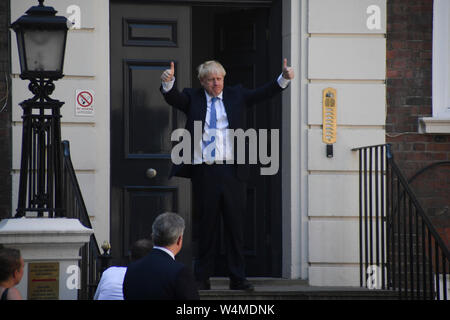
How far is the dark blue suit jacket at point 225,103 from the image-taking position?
286 inches

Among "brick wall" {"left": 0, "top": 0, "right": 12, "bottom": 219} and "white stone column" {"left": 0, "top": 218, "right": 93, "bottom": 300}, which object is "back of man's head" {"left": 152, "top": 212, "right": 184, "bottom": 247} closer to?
"white stone column" {"left": 0, "top": 218, "right": 93, "bottom": 300}

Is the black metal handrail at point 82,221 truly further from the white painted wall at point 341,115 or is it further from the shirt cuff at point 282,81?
the white painted wall at point 341,115

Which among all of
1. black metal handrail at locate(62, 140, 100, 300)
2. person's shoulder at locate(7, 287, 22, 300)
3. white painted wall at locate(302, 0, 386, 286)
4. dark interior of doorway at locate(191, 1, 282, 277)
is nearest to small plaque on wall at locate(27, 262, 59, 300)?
black metal handrail at locate(62, 140, 100, 300)

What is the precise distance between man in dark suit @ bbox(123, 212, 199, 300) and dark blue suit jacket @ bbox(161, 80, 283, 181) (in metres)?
2.31

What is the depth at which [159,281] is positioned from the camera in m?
4.75

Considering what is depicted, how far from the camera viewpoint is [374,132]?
28.0 ft

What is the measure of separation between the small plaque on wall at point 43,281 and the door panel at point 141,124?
2197 mm

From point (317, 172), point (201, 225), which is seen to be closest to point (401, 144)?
point (317, 172)

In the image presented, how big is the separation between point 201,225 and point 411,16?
312 centimetres

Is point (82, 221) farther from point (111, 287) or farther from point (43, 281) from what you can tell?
point (111, 287)

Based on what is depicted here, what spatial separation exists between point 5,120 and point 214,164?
2.18m

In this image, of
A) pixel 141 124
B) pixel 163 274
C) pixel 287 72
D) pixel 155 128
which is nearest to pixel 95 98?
pixel 141 124

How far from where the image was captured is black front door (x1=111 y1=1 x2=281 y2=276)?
334 inches

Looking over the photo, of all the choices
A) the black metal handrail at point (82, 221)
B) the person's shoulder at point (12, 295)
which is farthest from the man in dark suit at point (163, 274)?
the black metal handrail at point (82, 221)
